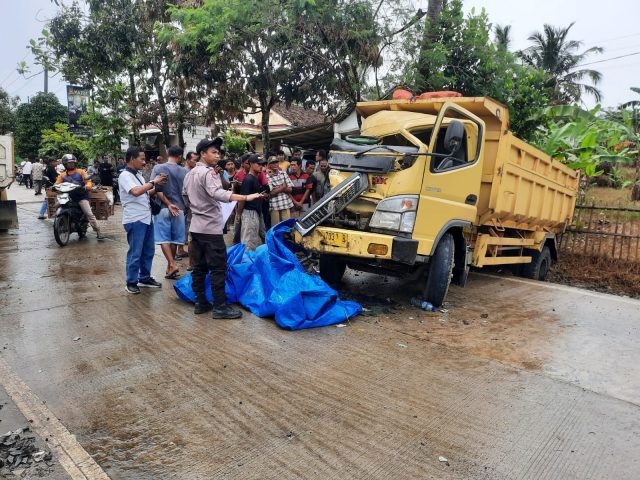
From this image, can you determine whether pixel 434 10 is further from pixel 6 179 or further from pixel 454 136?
pixel 6 179

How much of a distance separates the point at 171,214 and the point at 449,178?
353cm

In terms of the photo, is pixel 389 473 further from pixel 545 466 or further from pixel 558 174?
pixel 558 174

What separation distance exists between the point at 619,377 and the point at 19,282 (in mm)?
6684

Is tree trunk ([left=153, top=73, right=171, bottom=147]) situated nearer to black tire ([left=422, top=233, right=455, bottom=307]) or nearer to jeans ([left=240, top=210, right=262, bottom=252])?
jeans ([left=240, top=210, right=262, bottom=252])

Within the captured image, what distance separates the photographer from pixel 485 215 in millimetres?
6273

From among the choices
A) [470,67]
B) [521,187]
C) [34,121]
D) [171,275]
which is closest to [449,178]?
[521,187]

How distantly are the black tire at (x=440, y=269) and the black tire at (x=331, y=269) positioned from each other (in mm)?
1226

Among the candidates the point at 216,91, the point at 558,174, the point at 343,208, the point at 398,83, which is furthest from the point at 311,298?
the point at 216,91

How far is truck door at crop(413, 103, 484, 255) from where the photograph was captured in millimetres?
5014

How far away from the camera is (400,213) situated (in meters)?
4.91

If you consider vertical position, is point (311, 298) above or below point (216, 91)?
below

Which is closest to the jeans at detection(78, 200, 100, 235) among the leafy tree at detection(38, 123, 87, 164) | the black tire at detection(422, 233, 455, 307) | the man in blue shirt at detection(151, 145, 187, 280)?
the man in blue shirt at detection(151, 145, 187, 280)

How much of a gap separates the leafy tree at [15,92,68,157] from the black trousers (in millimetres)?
29176

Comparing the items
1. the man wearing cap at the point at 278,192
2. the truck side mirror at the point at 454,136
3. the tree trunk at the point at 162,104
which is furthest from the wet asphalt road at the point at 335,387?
the tree trunk at the point at 162,104
